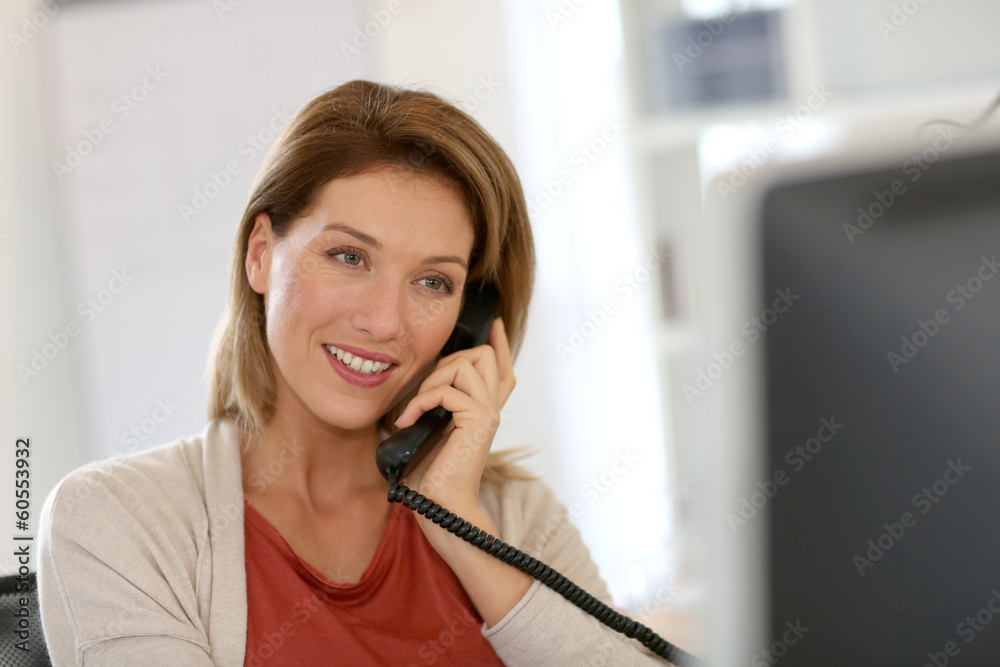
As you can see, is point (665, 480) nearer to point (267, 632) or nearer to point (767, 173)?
point (267, 632)

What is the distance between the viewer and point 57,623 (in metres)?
1.02

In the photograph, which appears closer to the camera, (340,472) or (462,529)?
(462,529)

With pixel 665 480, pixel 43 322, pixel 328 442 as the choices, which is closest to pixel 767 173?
pixel 328 442

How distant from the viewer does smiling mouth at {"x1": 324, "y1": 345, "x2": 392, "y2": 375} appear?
126 cm

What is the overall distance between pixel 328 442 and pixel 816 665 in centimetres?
109

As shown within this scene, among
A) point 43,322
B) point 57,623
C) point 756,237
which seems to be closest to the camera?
point 756,237

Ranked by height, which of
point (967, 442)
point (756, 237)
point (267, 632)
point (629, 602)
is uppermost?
point (756, 237)
